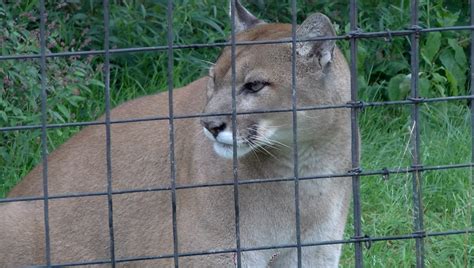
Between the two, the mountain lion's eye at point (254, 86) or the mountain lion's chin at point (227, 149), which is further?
the mountain lion's eye at point (254, 86)

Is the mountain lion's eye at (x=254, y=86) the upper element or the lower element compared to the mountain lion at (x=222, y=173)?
upper

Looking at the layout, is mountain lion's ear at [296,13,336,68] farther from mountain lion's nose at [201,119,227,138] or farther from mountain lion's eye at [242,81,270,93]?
mountain lion's nose at [201,119,227,138]

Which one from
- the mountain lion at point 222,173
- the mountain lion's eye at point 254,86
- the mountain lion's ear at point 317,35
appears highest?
the mountain lion's ear at point 317,35

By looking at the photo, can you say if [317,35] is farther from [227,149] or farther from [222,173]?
[222,173]

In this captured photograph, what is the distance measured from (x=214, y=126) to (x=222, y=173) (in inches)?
15.4

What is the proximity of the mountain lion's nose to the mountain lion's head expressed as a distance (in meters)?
0.02

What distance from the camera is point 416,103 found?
4.10 metres

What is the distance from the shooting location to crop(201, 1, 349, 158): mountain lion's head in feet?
15.0

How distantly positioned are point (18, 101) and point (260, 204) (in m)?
2.06

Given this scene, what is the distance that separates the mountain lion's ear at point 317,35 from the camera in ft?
14.9

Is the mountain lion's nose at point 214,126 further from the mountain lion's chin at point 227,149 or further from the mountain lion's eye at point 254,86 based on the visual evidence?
the mountain lion's eye at point 254,86

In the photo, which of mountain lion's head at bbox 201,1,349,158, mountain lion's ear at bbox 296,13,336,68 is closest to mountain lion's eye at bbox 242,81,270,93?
mountain lion's head at bbox 201,1,349,158

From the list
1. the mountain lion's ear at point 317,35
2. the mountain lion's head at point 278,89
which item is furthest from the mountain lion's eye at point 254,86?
the mountain lion's ear at point 317,35

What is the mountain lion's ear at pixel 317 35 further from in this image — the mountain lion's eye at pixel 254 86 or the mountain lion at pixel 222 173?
the mountain lion's eye at pixel 254 86
